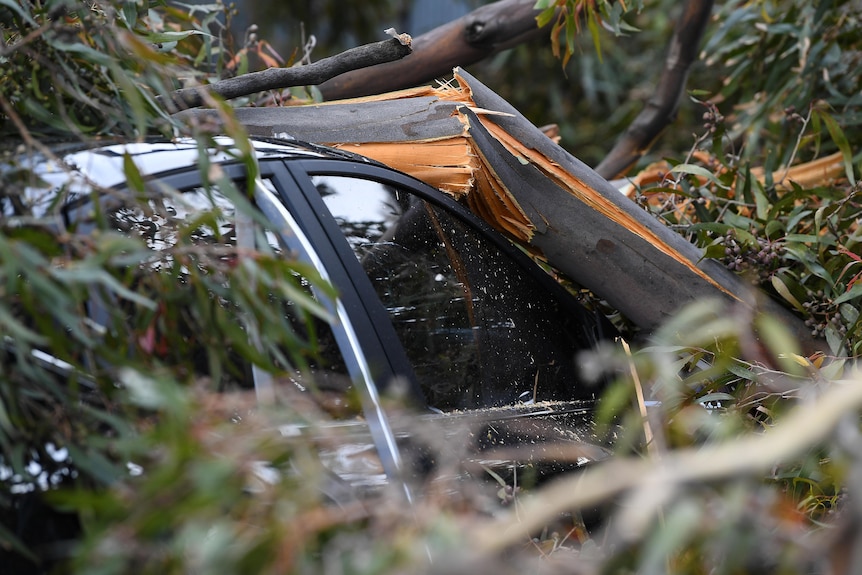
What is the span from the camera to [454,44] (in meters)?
3.88

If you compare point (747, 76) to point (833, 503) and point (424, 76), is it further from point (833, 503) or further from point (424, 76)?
point (833, 503)

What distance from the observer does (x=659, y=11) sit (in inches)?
312

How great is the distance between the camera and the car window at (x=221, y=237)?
1538 millimetres

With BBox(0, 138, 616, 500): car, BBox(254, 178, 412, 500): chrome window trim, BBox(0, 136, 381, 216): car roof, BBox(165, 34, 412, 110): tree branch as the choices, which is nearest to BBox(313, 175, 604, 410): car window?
BBox(0, 138, 616, 500): car

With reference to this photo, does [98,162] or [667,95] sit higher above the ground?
[98,162]

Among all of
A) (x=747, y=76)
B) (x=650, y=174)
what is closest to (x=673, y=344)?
(x=650, y=174)

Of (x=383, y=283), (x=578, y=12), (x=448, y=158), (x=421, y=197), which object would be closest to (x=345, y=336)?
(x=383, y=283)

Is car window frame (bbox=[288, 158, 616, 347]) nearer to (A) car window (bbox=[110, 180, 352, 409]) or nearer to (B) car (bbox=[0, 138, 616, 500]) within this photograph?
(B) car (bbox=[0, 138, 616, 500])

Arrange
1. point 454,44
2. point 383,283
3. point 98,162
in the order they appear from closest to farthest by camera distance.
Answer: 1. point 98,162
2. point 383,283
3. point 454,44

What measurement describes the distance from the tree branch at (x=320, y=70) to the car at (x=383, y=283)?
1.23 feet

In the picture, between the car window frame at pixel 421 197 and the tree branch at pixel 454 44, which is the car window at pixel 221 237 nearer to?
the car window frame at pixel 421 197

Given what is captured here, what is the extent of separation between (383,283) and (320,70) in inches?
30.6

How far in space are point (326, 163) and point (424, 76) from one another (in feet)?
6.93

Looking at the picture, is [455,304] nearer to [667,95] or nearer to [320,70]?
[320,70]
